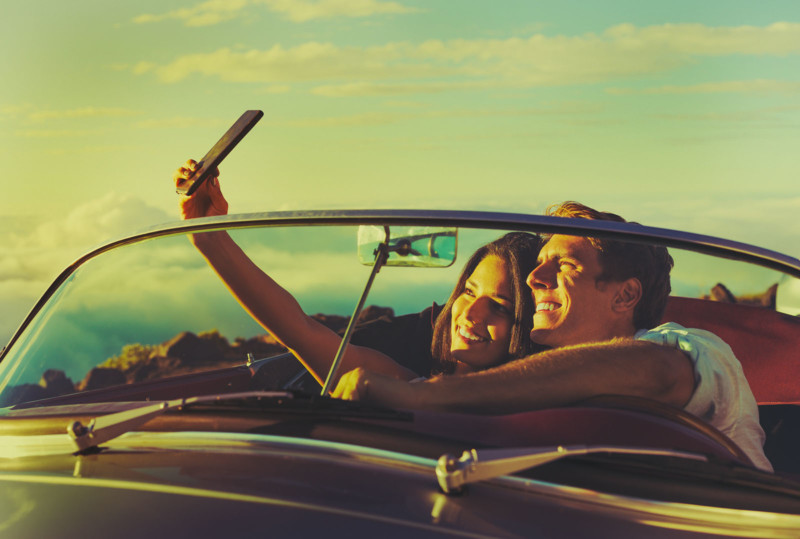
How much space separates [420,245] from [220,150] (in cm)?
67

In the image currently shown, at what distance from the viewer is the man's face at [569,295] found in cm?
191

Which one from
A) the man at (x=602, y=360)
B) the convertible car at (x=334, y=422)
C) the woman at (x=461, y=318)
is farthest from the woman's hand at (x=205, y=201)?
the man at (x=602, y=360)

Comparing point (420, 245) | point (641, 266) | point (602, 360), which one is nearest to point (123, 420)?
point (420, 245)

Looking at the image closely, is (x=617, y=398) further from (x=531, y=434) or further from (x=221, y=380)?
(x=221, y=380)

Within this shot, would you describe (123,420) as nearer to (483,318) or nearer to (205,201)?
(483,318)

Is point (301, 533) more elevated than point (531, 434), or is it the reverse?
point (531, 434)

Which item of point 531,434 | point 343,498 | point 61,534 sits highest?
point 531,434

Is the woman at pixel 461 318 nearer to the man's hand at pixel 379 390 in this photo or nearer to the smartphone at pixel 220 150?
the man's hand at pixel 379 390

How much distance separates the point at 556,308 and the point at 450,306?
24 cm

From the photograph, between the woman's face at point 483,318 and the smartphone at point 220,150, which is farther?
the smartphone at point 220,150

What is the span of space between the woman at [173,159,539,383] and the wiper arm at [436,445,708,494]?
28cm

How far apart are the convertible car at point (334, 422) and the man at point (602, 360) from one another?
37 mm

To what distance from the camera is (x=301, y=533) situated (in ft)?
5.07

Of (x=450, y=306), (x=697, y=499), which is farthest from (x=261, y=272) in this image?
(x=697, y=499)
